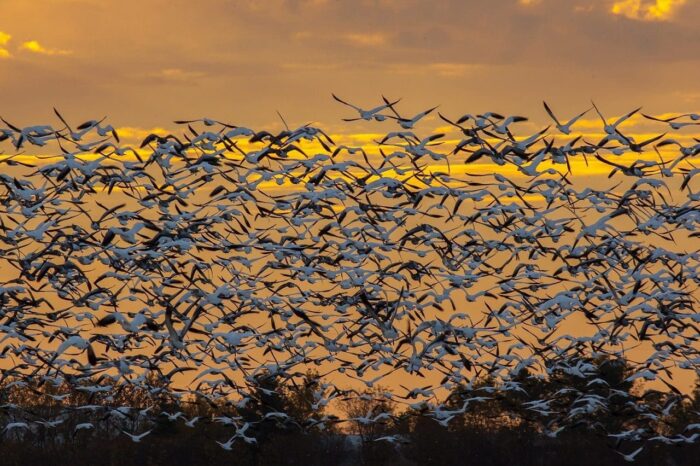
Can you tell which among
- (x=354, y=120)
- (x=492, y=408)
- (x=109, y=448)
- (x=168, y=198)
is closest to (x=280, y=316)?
(x=168, y=198)

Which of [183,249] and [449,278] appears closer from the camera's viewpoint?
[183,249]

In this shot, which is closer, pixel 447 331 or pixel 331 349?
pixel 447 331

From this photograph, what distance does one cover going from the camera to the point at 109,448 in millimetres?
85250

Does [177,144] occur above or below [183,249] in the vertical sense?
above

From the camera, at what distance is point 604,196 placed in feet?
141

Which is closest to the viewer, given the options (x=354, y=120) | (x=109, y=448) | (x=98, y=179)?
(x=354, y=120)

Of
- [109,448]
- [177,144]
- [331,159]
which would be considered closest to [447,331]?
[331,159]

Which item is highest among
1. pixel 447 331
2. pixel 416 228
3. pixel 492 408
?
pixel 492 408

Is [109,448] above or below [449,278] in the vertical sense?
above

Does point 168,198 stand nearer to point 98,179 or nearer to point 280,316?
point 98,179

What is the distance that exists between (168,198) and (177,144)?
304cm

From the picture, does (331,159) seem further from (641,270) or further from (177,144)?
(641,270)

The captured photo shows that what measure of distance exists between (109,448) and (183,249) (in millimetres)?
51054

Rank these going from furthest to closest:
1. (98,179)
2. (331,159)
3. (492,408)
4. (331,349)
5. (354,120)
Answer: (492,408) < (331,349) < (98,179) < (331,159) < (354,120)
